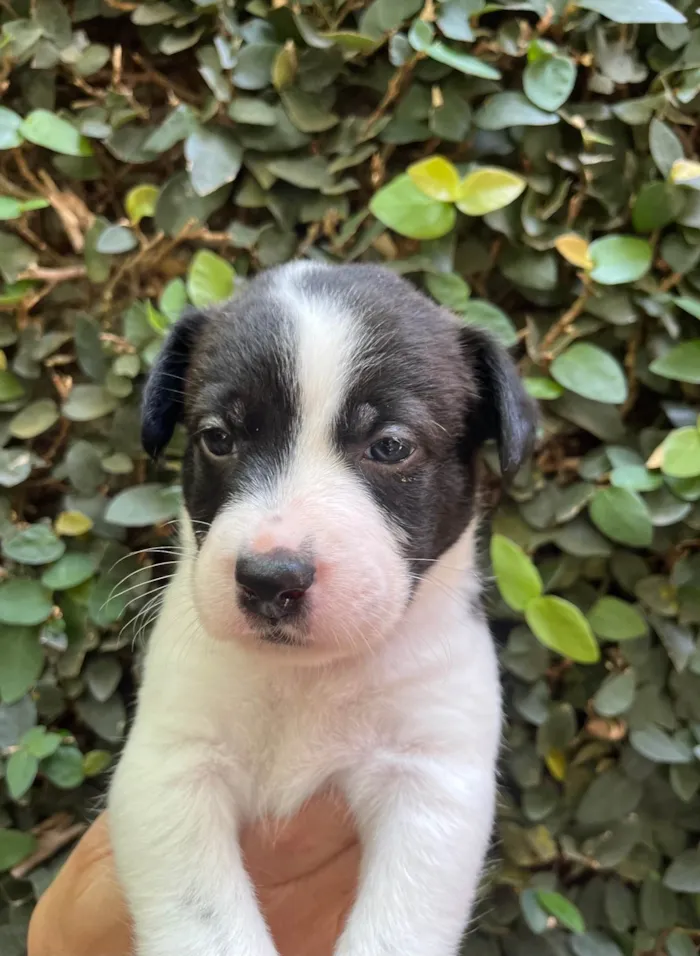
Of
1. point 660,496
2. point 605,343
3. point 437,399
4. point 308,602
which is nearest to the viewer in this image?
point 308,602

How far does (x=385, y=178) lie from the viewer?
2164 millimetres

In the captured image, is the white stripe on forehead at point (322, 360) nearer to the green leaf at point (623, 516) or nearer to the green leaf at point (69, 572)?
the green leaf at point (623, 516)

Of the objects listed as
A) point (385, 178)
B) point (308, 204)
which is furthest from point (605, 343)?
point (308, 204)

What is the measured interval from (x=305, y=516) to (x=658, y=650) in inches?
50.0

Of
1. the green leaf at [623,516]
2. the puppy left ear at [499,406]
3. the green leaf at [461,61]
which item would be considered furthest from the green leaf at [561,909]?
the green leaf at [461,61]

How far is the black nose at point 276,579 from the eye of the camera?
1.18m

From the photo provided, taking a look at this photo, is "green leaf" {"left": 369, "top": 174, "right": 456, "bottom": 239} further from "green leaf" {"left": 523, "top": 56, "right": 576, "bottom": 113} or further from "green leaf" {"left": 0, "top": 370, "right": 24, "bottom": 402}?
"green leaf" {"left": 0, "top": 370, "right": 24, "bottom": 402}

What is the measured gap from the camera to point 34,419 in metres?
2.18

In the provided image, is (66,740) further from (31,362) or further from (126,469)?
(31,362)

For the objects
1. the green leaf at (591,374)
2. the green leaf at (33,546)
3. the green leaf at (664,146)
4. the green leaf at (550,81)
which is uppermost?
the green leaf at (550,81)

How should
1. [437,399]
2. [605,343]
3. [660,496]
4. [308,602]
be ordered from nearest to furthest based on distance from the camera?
[308,602]
[437,399]
[660,496]
[605,343]

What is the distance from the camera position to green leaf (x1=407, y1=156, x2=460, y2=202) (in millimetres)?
1901

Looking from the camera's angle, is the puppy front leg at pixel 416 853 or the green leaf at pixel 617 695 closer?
the puppy front leg at pixel 416 853

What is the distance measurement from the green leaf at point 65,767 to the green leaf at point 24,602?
1.27 feet
